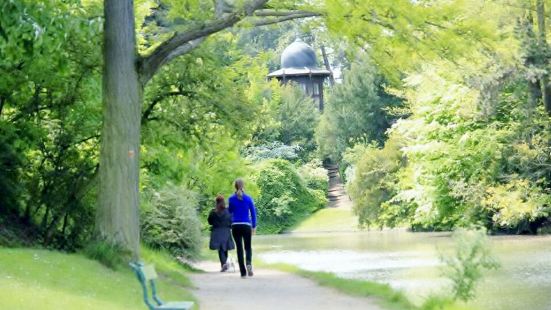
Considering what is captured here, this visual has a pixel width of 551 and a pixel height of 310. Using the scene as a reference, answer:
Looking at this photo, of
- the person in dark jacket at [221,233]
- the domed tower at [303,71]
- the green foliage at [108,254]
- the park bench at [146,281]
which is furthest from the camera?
the domed tower at [303,71]

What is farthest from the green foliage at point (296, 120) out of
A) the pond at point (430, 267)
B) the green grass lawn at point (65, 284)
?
the green grass lawn at point (65, 284)

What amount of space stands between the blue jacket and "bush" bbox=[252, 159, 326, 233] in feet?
149

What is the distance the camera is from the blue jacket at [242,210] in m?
18.8

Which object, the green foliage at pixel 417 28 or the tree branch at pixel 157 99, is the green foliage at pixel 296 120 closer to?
the tree branch at pixel 157 99

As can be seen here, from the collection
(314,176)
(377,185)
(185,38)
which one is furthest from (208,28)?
(314,176)

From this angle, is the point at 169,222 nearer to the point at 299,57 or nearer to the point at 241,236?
the point at 241,236

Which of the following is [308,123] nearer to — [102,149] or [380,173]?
[380,173]

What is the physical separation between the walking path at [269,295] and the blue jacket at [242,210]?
1038 millimetres

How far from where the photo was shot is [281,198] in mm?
66500

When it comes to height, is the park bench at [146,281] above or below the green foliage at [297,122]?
below

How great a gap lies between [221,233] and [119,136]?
5.96 m

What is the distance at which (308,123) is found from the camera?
78938mm

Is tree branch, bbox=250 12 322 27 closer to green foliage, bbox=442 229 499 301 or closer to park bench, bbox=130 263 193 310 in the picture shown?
green foliage, bbox=442 229 499 301

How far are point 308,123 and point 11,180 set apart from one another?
199 ft
